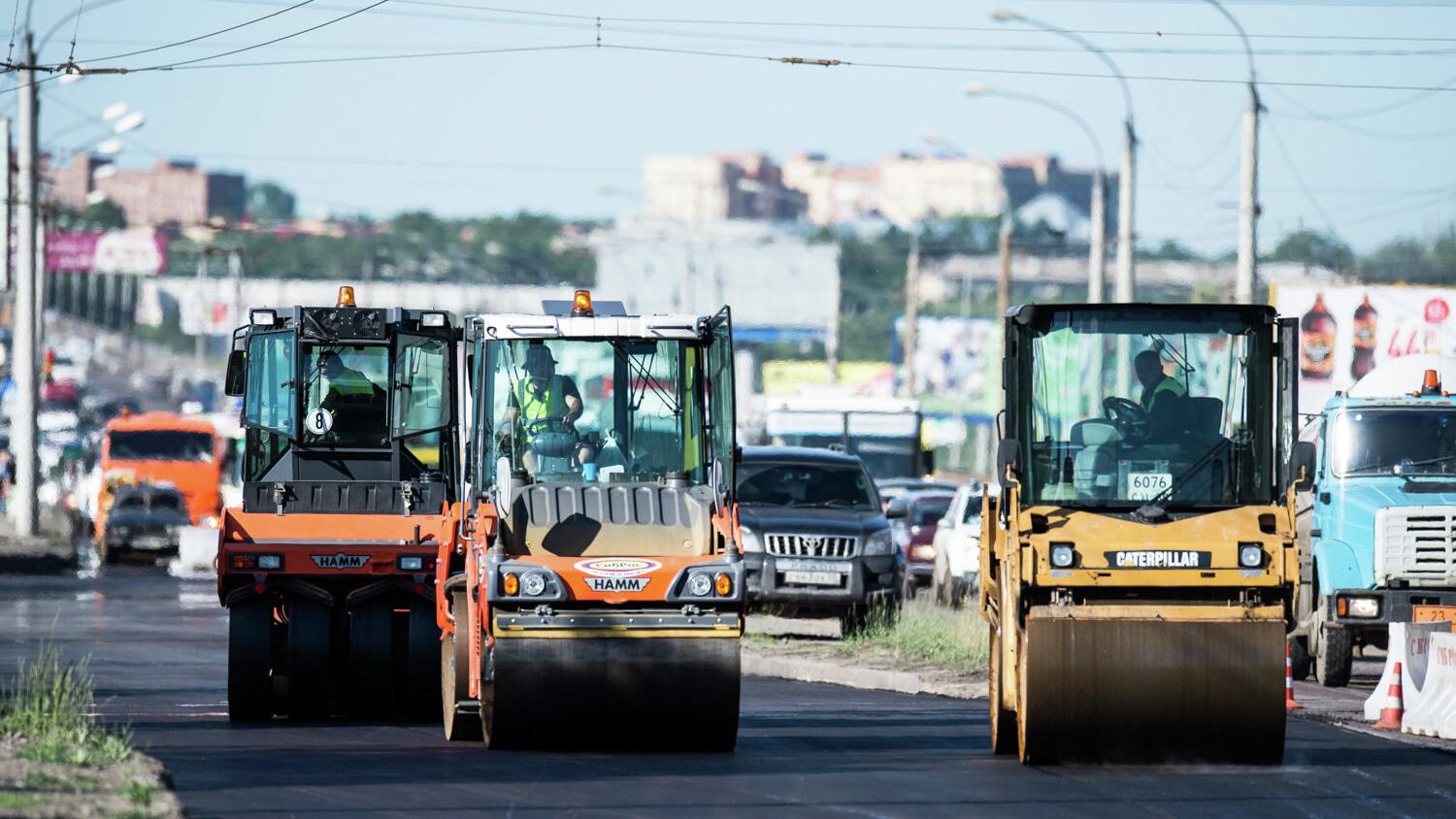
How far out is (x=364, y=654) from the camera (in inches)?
639

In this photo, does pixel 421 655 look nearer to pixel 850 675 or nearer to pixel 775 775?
A: pixel 775 775

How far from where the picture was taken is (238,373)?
17.9m

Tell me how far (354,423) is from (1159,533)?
699cm

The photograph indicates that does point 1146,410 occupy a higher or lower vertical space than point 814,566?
higher

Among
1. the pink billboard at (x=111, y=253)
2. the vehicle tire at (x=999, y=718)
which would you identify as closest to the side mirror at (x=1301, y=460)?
the vehicle tire at (x=999, y=718)

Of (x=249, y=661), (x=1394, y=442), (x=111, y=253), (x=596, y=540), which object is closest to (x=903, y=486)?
(x=1394, y=442)

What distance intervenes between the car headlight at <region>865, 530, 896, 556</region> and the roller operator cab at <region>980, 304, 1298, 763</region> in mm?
9893

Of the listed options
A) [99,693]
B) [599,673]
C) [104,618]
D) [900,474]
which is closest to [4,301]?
[900,474]

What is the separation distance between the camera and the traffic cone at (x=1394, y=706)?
55.8 ft

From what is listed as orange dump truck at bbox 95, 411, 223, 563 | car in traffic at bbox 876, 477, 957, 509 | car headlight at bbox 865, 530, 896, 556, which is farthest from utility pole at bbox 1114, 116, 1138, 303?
orange dump truck at bbox 95, 411, 223, 563

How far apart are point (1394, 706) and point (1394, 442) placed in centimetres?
415

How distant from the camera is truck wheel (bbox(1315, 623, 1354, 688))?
2092cm

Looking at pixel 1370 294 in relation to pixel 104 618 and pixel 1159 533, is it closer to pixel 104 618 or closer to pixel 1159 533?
pixel 104 618

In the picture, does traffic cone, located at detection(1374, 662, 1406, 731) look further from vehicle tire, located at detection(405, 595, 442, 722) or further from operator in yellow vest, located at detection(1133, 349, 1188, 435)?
vehicle tire, located at detection(405, 595, 442, 722)
